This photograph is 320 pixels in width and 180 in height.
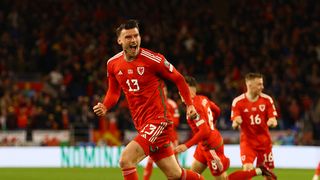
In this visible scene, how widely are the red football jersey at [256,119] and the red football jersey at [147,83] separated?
94.9 inches

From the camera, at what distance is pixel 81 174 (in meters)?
14.9

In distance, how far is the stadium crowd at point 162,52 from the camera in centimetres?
1922

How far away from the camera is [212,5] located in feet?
85.1

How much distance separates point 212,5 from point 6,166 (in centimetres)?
1110

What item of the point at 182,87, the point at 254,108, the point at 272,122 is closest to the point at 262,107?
the point at 254,108

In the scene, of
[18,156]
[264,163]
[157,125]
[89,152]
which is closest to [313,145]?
[89,152]

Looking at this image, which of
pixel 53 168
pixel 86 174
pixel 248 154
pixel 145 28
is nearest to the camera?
pixel 248 154

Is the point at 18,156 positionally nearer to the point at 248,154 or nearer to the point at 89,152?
the point at 89,152

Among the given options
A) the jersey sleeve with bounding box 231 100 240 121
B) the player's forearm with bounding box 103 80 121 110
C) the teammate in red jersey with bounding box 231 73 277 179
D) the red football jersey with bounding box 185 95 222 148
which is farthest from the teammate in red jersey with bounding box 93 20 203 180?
the teammate in red jersey with bounding box 231 73 277 179

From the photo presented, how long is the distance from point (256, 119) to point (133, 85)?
2.77 metres

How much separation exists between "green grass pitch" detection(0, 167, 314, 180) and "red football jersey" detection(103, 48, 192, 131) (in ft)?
19.8

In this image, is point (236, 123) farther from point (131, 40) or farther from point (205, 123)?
point (131, 40)

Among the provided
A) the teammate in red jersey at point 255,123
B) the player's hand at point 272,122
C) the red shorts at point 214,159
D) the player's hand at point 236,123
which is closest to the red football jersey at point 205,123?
the red shorts at point 214,159

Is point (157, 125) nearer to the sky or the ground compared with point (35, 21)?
nearer to the ground
